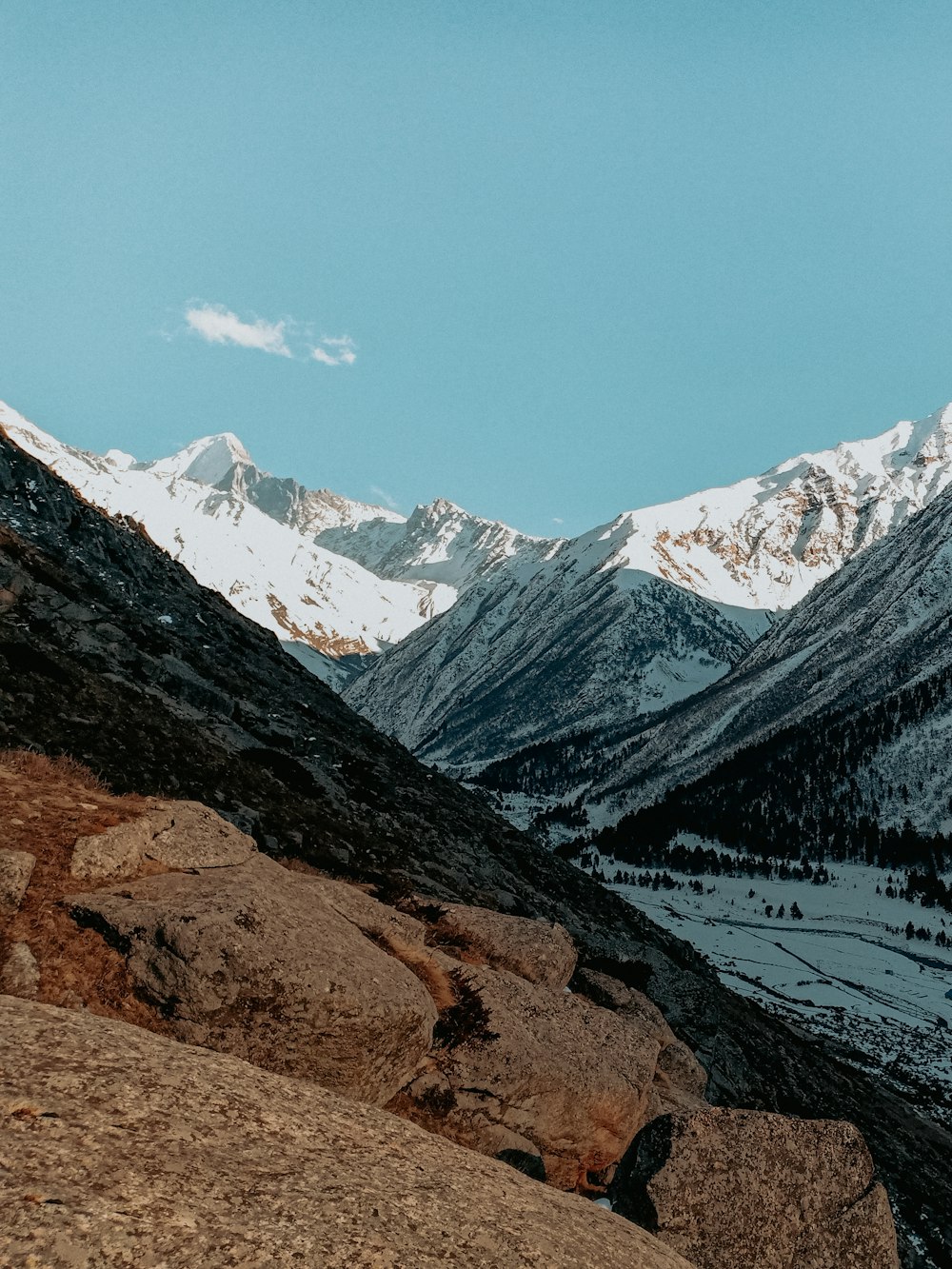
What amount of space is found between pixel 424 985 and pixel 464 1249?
7060 mm

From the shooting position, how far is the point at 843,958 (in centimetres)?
12594

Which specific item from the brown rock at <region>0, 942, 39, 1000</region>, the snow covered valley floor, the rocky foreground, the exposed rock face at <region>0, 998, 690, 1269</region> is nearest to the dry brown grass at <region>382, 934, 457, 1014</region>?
the rocky foreground

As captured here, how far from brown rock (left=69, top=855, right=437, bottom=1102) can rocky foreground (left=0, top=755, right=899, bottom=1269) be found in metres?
0.04

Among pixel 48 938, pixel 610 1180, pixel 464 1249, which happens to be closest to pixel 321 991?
pixel 48 938

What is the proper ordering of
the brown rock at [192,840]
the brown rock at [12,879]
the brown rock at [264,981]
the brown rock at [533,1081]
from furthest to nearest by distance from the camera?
1. the brown rock at [533,1081]
2. the brown rock at [192,840]
3. the brown rock at [264,981]
4. the brown rock at [12,879]

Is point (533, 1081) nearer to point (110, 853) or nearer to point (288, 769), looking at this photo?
point (110, 853)

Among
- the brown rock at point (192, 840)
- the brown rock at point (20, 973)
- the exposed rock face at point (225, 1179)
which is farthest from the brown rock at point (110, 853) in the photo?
the exposed rock face at point (225, 1179)

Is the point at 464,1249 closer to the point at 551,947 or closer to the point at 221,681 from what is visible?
the point at 551,947

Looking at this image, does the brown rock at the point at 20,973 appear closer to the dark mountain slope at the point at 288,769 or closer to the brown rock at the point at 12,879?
the brown rock at the point at 12,879

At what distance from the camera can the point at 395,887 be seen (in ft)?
62.9

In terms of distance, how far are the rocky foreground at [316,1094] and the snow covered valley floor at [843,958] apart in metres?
51.9

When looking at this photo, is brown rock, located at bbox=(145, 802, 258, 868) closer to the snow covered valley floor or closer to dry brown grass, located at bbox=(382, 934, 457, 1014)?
dry brown grass, located at bbox=(382, 934, 457, 1014)

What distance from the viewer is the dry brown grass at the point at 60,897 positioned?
399 inches

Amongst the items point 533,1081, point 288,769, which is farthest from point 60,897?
point 288,769
